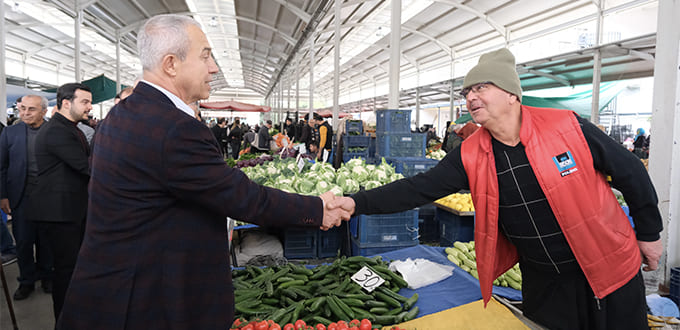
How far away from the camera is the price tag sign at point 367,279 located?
9.20 ft

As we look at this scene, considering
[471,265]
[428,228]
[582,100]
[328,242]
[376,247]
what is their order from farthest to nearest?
[582,100] → [428,228] → [328,242] → [376,247] → [471,265]

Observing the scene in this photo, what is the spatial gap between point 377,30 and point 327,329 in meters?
17.7

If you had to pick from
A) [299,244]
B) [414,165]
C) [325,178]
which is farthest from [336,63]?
[299,244]

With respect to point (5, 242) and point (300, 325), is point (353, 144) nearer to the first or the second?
point (5, 242)

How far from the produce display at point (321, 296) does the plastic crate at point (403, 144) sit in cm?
460

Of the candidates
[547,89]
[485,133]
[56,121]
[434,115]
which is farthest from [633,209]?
[434,115]

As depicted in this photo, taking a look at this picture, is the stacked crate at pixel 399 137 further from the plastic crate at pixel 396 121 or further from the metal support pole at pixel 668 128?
the metal support pole at pixel 668 128

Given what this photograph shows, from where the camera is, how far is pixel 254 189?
1.43m

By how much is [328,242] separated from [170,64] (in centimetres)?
351

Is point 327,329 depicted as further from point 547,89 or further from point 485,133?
point 547,89

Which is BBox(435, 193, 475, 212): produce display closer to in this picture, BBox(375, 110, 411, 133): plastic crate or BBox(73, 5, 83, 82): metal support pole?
BBox(375, 110, 411, 133): plastic crate

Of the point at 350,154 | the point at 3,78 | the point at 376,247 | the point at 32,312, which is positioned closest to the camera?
the point at 32,312

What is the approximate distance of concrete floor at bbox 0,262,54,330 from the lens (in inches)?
140

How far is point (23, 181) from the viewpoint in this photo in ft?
12.7
